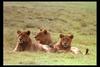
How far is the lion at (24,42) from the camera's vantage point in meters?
5.48

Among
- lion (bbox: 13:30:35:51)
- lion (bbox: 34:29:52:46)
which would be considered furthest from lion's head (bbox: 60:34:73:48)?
lion (bbox: 13:30:35:51)

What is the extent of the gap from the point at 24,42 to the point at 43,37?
40 cm

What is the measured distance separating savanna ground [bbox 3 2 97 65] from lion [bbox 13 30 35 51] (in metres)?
0.08

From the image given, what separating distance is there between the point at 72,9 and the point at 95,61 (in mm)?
1169

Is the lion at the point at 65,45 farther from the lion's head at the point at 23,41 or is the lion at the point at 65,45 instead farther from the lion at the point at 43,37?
the lion's head at the point at 23,41

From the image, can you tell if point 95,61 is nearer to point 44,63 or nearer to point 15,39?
point 44,63

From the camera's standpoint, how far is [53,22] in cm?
560

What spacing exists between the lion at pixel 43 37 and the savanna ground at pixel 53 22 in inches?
3.0

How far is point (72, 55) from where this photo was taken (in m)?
5.45

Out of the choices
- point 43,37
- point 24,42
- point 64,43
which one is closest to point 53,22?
point 43,37

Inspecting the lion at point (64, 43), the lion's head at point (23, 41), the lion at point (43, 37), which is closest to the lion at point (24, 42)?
the lion's head at point (23, 41)

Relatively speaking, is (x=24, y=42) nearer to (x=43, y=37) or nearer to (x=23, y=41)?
(x=23, y=41)

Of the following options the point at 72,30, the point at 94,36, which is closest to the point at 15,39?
the point at 72,30

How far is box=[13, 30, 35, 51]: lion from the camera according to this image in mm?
5477
